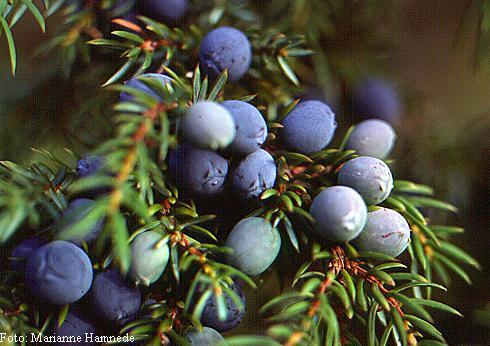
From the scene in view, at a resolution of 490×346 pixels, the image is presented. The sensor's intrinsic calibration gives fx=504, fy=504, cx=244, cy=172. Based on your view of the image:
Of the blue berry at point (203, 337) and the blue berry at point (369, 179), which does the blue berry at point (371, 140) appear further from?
the blue berry at point (203, 337)

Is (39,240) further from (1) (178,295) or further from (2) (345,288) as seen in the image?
(2) (345,288)

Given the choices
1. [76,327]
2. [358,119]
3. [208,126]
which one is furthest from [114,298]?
[358,119]

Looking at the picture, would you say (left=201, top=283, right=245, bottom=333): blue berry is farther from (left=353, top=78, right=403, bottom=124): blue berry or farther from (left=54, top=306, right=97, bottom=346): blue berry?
(left=353, top=78, right=403, bottom=124): blue berry

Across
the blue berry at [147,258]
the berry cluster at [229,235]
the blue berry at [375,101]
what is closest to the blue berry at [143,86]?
the berry cluster at [229,235]

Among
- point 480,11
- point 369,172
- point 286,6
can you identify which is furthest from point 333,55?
point 369,172

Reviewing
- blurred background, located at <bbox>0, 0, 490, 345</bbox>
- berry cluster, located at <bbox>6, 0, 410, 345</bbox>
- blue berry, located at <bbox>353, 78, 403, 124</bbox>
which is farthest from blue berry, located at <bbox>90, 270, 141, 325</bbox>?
blue berry, located at <bbox>353, 78, 403, 124</bbox>

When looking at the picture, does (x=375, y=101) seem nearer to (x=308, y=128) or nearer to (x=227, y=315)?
(x=308, y=128)

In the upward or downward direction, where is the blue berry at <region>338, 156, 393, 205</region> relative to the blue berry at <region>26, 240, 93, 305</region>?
upward
